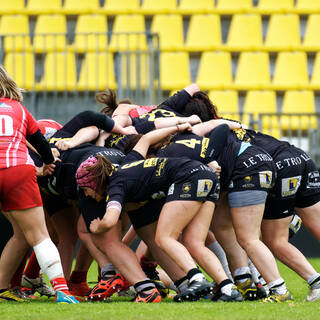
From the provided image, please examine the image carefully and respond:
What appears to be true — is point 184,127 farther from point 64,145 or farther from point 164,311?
point 164,311

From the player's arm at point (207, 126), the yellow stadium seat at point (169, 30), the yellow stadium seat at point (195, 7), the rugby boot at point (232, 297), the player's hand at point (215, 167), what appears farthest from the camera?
the yellow stadium seat at point (195, 7)

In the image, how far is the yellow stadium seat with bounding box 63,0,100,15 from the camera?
15328 millimetres

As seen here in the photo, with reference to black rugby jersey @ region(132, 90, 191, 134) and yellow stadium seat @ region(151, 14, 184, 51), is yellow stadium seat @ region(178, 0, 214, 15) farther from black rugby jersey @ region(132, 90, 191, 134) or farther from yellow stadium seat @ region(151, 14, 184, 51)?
black rugby jersey @ region(132, 90, 191, 134)

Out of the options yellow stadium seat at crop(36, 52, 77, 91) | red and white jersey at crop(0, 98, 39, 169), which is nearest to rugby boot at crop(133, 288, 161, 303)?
red and white jersey at crop(0, 98, 39, 169)

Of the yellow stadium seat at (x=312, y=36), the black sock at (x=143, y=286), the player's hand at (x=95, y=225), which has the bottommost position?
the black sock at (x=143, y=286)

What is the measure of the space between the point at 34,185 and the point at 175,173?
963 millimetres

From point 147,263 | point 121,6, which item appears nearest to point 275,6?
point 121,6

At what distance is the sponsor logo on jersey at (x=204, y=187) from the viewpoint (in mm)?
5164

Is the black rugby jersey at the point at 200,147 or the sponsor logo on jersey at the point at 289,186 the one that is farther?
the sponsor logo on jersey at the point at 289,186

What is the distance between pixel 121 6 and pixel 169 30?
3.74ft

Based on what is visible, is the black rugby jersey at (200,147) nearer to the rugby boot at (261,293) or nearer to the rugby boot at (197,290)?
the rugby boot at (197,290)

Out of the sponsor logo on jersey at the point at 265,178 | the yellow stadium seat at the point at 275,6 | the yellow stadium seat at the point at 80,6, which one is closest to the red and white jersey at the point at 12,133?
the sponsor logo on jersey at the point at 265,178

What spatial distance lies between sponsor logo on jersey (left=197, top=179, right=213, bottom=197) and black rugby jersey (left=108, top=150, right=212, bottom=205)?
10cm

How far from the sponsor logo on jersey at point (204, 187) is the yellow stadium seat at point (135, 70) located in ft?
15.8
